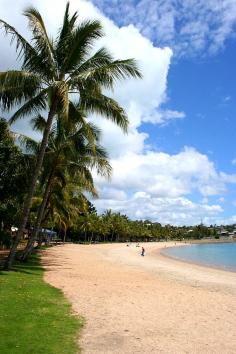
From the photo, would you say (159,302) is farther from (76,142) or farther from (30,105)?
(76,142)

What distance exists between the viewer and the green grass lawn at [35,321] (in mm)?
6754

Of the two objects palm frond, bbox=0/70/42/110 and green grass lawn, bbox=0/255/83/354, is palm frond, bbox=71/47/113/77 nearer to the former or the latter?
palm frond, bbox=0/70/42/110

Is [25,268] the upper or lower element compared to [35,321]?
upper

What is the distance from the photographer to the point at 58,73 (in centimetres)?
1712

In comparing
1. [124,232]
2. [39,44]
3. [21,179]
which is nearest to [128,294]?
[39,44]

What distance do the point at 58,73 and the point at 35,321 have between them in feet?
36.2

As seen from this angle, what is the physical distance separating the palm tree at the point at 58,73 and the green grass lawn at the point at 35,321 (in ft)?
17.0

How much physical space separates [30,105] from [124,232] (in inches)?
3882

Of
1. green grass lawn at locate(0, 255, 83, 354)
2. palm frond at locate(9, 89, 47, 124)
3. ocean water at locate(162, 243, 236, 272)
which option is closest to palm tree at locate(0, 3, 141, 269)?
palm frond at locate(9, 89, 47, 124)

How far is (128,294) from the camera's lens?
1370 centimetres

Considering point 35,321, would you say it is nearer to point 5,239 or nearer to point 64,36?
point 64,36

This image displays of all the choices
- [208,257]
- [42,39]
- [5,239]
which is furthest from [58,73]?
[208,257]

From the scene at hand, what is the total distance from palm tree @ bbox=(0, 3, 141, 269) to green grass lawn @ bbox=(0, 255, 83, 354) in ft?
17.0

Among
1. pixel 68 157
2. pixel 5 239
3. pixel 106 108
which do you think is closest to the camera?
pixel 106 108
